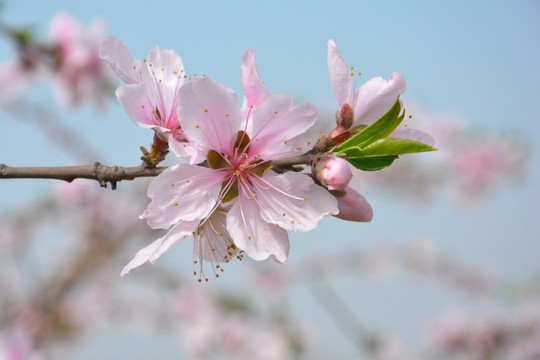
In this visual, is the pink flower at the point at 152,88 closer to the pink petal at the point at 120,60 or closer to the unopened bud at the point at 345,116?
the pink petal at the point at 120,60

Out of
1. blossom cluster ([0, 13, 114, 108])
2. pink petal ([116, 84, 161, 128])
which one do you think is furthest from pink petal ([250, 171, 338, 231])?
blossom cluster ([0, 13, 114, 108])

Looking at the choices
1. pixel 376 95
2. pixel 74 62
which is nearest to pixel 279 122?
pixel 376 95

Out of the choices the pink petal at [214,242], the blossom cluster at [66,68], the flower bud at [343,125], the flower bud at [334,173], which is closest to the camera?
the flower bud at [334,173]

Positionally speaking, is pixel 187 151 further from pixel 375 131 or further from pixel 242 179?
pixel 375 131

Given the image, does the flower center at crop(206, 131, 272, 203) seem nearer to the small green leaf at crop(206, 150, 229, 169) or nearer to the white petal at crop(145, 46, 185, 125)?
the small green leaf at crop(206, 150, 229, 169)

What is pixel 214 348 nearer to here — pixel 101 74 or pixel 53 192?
pixel 53 192

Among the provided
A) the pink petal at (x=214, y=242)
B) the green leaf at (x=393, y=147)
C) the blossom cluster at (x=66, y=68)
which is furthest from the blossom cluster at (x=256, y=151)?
the blossom cluster at (x=66, y=68)
